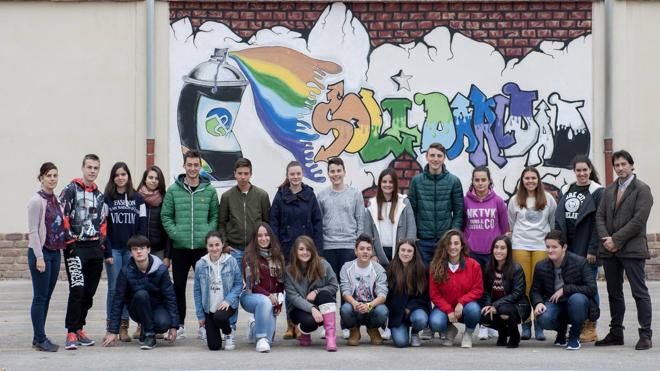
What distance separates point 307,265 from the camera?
11398 mm

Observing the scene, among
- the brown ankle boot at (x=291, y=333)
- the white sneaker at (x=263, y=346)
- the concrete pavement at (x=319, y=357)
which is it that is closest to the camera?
the concrete pavement at (x=319, y=357)

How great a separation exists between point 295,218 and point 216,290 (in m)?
1.24

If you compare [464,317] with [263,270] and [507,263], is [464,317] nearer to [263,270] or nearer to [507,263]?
[507,263]

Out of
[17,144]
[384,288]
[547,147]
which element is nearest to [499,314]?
[384,288]

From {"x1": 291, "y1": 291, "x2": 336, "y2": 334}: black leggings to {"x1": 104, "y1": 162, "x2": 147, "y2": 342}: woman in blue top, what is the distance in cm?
171

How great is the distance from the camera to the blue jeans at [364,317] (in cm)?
1117

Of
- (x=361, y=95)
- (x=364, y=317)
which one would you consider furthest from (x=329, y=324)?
(x=361, y=95)

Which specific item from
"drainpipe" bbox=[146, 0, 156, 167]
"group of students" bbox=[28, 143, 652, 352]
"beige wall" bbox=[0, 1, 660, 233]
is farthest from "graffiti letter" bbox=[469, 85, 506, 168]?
"group of students" bbox=[28, 143, 652, 352]

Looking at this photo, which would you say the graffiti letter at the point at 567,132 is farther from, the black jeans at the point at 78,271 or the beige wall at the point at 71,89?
the black jeans at the point at 78,271

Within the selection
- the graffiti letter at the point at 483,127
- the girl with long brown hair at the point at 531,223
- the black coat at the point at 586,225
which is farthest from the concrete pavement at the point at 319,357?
the graffiti letter at the point at 483,127

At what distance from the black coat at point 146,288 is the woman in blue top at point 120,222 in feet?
1.17

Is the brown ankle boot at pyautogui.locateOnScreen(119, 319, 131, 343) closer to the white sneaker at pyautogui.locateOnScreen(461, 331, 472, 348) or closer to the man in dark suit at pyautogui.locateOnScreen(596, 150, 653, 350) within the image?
the white sneaker at pyautogui.locateOnScreen(461, 331, 472, 348)

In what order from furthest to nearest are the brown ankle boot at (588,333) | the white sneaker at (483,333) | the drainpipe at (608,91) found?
1. the drainpipe at (608,91)
2. the white sneaker at (483,333)
3. the brown ankle boot at (588,333)

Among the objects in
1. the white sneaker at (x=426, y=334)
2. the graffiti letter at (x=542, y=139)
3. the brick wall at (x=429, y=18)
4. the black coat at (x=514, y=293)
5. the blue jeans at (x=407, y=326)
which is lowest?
the white sneaker at (x=426, y=334)
